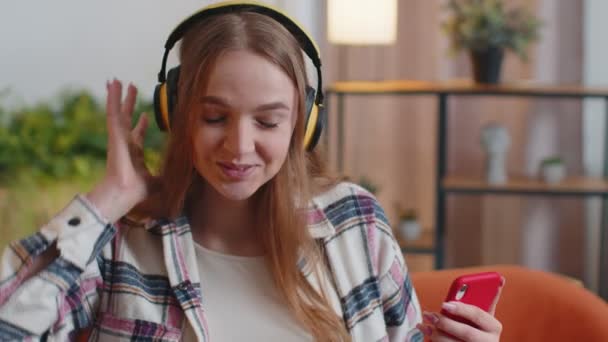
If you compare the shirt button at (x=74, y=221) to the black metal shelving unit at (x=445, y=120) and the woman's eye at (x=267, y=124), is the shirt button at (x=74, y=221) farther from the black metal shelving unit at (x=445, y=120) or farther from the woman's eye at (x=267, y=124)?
the black metal shelving unit at (x=445, y=120)

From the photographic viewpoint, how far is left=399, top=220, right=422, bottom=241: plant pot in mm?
3506

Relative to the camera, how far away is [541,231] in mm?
3803

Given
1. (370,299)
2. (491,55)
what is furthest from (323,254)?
(491,55)

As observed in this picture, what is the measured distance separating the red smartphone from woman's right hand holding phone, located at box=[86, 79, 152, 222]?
451 mm

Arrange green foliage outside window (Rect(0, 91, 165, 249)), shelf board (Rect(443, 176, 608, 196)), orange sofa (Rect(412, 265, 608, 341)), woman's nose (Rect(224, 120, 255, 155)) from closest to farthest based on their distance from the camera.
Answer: woman's nose (Rect(224, 120, 255, 155)) < orange sofa (Rect(412, 265, 608, 341)) < green foliage outside window (Rect(0, 91, 165, 249)) < shelf board (Rect(443, 176, 608, 196))

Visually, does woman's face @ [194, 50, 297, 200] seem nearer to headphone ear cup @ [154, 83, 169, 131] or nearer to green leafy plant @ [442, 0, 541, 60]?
headphone ear cup @ [154, 83, 169, 131]

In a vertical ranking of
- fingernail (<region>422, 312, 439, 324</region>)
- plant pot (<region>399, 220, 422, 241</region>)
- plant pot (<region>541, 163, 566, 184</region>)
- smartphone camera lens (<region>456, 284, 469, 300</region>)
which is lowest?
plant pot (<region>399, 220, 422, 241</region>)

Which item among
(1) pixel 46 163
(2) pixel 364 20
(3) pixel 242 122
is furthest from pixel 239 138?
(2) pixel 364 20

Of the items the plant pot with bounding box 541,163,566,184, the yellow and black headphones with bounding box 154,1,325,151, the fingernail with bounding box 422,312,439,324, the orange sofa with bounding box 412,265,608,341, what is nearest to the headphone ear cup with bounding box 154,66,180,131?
the yellow and black headphones with bounding box 154,1,325,151

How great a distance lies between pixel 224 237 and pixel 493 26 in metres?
2.20

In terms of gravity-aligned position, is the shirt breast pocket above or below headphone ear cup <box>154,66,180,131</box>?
below

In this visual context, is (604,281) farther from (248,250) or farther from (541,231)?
(248,250)

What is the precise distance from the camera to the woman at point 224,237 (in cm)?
115

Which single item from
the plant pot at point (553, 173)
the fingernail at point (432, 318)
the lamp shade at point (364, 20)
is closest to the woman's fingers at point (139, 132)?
the fingernail at point (432, 318)
